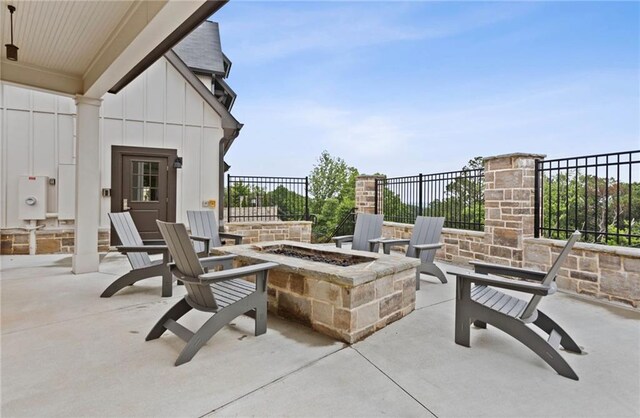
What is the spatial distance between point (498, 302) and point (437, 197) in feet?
14.4

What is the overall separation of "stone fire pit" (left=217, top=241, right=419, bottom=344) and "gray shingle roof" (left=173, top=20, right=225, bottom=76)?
7307 millimetres

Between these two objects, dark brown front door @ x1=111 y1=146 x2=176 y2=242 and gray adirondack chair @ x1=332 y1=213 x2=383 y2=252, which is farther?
dark brown front door @ x1=111 y1=146 x2=176 y2=242

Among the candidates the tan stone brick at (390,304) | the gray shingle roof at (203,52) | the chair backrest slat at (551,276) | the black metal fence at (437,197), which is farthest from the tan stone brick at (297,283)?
the gray shingle roof at (203,52)

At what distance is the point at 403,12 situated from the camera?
909 cm

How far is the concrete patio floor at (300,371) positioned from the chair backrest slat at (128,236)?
73cm

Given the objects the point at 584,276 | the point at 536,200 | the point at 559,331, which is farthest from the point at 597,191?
the point at 559,331

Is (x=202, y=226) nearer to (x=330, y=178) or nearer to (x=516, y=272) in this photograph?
(x=516, y=272)

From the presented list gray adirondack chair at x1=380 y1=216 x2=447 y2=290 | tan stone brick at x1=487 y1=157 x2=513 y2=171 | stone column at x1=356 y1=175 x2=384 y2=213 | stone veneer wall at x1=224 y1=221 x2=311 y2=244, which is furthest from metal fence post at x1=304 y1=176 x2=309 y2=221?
tan stone brick at x1=487 y1=157 x2=513 y2=171

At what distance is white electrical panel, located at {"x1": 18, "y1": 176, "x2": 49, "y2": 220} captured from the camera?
19.9 feet

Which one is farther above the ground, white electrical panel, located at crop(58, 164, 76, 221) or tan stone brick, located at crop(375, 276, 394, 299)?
white electrical panel, located at crop(58, 164, 76, 221)

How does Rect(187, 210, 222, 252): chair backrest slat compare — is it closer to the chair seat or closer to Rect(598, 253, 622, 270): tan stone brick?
the chair seat

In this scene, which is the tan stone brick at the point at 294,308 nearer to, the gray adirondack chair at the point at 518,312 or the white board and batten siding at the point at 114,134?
the gray adirondack chair at the point at 518,312

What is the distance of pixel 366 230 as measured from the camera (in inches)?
201

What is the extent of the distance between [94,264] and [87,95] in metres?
2.57
